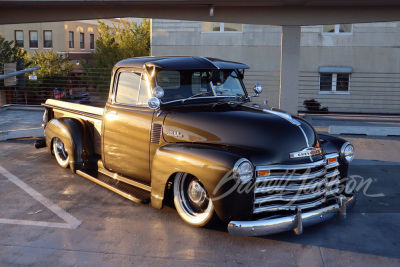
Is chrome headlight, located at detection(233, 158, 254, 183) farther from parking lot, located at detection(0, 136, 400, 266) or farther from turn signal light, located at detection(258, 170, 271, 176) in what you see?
parking lot, located at detection(0, 136, 400, 266)

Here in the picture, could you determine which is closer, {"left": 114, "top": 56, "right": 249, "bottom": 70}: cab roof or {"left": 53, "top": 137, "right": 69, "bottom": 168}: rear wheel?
{"left": 114, "top": 56, "right": 249, "bottom": 70}: cab roof

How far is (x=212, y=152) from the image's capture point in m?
5.08

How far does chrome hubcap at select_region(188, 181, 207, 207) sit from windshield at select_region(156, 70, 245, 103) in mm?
1278

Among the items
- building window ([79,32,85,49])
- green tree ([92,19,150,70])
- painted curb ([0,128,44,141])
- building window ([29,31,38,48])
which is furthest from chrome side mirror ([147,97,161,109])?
building window ([79,32,85,49])

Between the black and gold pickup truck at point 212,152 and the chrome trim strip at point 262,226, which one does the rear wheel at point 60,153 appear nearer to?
the black and gold pickup truck at point 212,152

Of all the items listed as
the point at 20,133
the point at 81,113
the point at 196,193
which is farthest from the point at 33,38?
the point at 196,193

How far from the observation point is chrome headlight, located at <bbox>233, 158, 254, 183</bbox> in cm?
478

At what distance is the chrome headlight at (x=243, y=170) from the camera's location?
4.78 m

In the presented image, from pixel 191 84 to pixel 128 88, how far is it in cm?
99

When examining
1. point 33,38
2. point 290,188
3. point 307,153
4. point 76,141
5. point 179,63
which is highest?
point 33,38

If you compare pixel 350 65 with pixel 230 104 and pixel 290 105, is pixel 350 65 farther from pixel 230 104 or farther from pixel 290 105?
pixel 230 104

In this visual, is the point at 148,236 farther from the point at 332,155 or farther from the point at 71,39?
the point at 71,39

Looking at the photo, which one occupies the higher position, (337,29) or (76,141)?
(337,29)

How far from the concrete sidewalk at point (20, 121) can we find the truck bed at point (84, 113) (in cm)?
247
